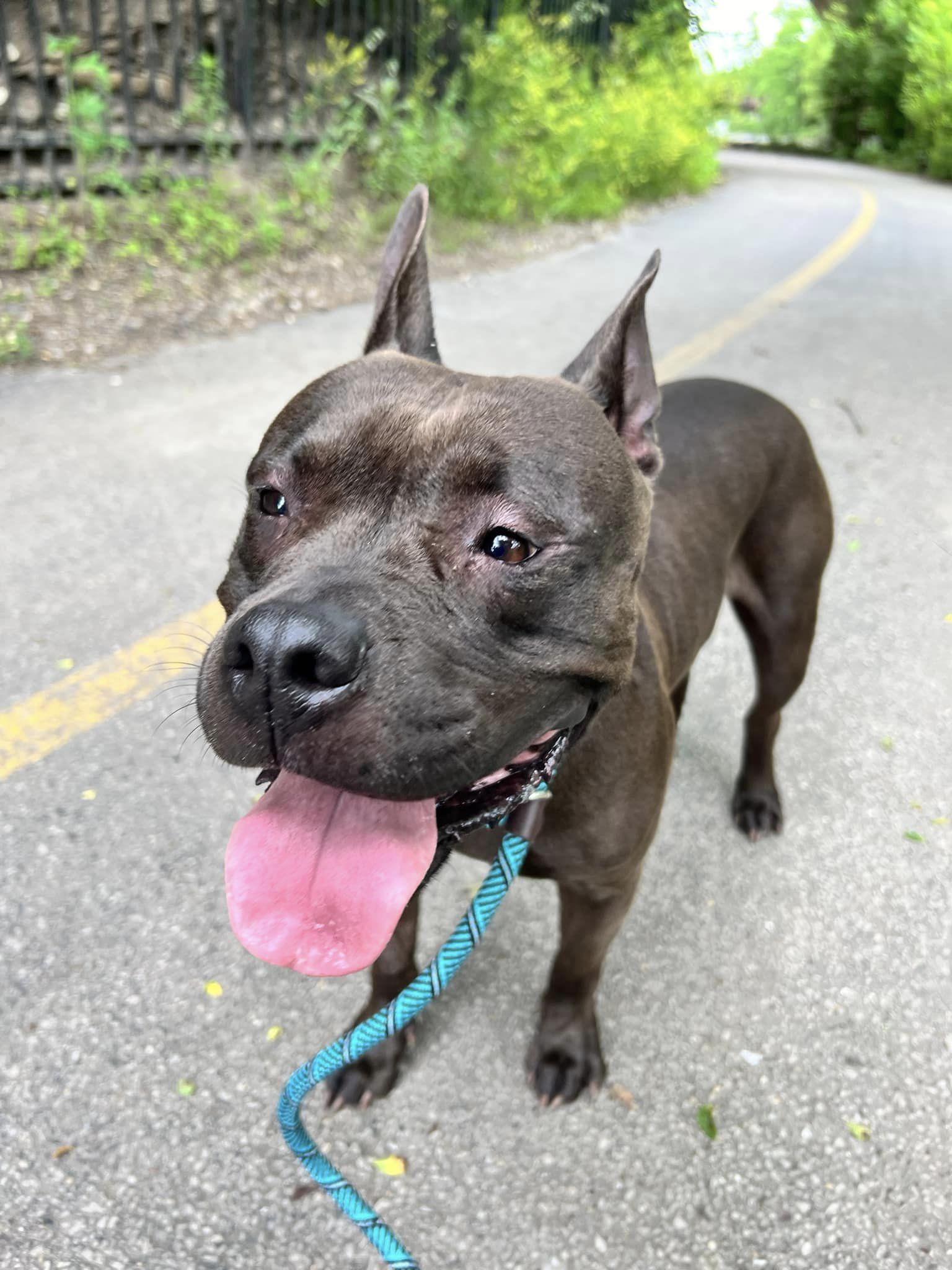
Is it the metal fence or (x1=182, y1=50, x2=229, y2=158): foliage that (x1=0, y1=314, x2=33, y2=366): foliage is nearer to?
the metal fence

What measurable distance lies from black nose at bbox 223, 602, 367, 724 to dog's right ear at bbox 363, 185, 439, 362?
0.99 m

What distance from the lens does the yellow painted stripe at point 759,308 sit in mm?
6796

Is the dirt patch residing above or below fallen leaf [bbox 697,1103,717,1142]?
above

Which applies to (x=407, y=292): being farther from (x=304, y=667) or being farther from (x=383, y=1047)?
(x=383, y=1047)

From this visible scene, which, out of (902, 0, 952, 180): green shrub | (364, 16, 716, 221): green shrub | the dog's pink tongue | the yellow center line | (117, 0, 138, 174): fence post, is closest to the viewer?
the dog's pink tongue

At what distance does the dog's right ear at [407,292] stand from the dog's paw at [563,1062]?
154cm

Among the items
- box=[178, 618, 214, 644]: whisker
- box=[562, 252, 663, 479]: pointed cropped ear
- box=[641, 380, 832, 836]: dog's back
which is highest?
box=[562, 252, 663, 479]: pointed cropped ear

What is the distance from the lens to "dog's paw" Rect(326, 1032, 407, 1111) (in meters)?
2.13

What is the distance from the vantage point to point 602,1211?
1953mm

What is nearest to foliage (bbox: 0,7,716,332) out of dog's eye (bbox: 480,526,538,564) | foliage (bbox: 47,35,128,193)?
foliage (bbox: 47,35,128,193)

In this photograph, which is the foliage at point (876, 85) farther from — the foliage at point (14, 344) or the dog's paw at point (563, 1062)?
the dog's paw at point (563, 1062)

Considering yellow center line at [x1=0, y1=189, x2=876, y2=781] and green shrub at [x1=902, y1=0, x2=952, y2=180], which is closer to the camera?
yellow center line at [x1=0, y1=189, x2=876, y2=781]

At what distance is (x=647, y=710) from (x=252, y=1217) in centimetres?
125

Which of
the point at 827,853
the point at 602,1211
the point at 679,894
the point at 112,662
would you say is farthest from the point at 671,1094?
the point at 112,662
